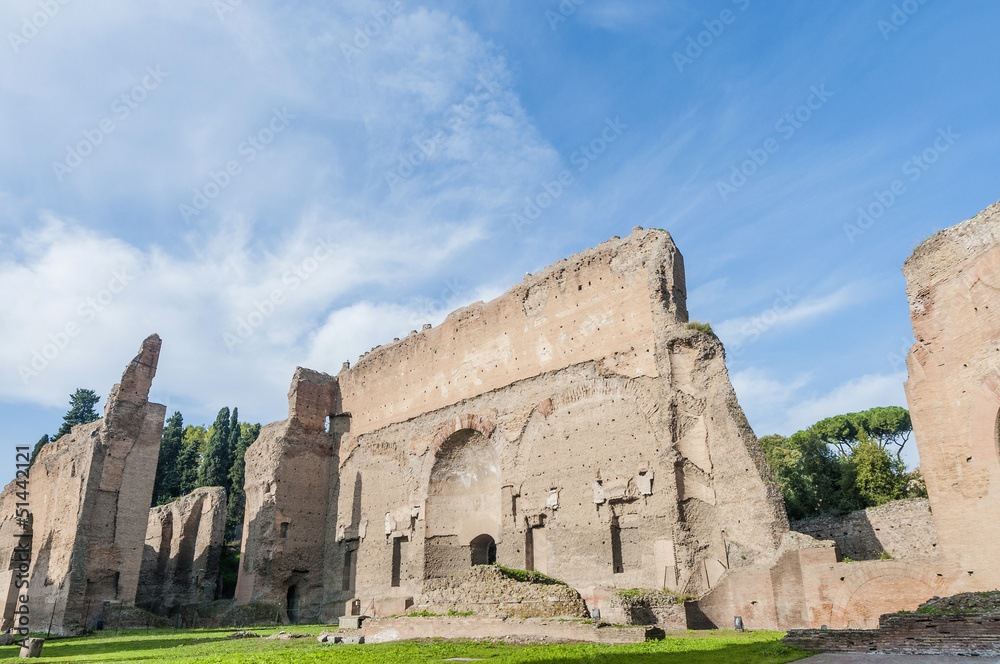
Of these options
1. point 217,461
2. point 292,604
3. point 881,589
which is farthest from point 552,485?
point 217,461

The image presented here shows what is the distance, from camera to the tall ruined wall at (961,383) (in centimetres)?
943

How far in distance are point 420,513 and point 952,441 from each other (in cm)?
1265

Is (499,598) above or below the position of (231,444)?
below

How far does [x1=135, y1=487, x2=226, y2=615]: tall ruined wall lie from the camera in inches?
959

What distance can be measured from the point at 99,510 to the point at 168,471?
1780cm

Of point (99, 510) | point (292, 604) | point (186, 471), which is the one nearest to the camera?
point (99, 510)

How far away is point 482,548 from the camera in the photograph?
59.6ft

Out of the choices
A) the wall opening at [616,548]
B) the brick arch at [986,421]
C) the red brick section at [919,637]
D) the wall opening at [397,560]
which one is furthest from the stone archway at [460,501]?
the red brick section at [919,637]

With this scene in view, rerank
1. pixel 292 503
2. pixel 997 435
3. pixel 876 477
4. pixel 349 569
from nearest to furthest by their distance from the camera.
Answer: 1. pixel 997 435
2. pixel 876 477
3. pixel 349 569
4. pixel 292 503

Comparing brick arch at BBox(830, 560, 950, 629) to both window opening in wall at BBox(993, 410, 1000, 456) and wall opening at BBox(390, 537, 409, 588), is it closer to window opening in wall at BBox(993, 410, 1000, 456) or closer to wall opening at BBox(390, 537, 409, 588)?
window opening in wall at BBox(993, 410, 1000, 456)

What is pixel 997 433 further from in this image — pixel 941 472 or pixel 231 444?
pixel 231 444

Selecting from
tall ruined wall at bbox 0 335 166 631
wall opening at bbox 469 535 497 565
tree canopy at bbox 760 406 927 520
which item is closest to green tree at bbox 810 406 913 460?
tree canopy at bbox 760 406 927 520

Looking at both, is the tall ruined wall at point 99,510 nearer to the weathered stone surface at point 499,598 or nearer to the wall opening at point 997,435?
the weathered stone surface at point 499,598

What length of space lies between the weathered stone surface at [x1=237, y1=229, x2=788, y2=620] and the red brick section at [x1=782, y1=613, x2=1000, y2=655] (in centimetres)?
442
